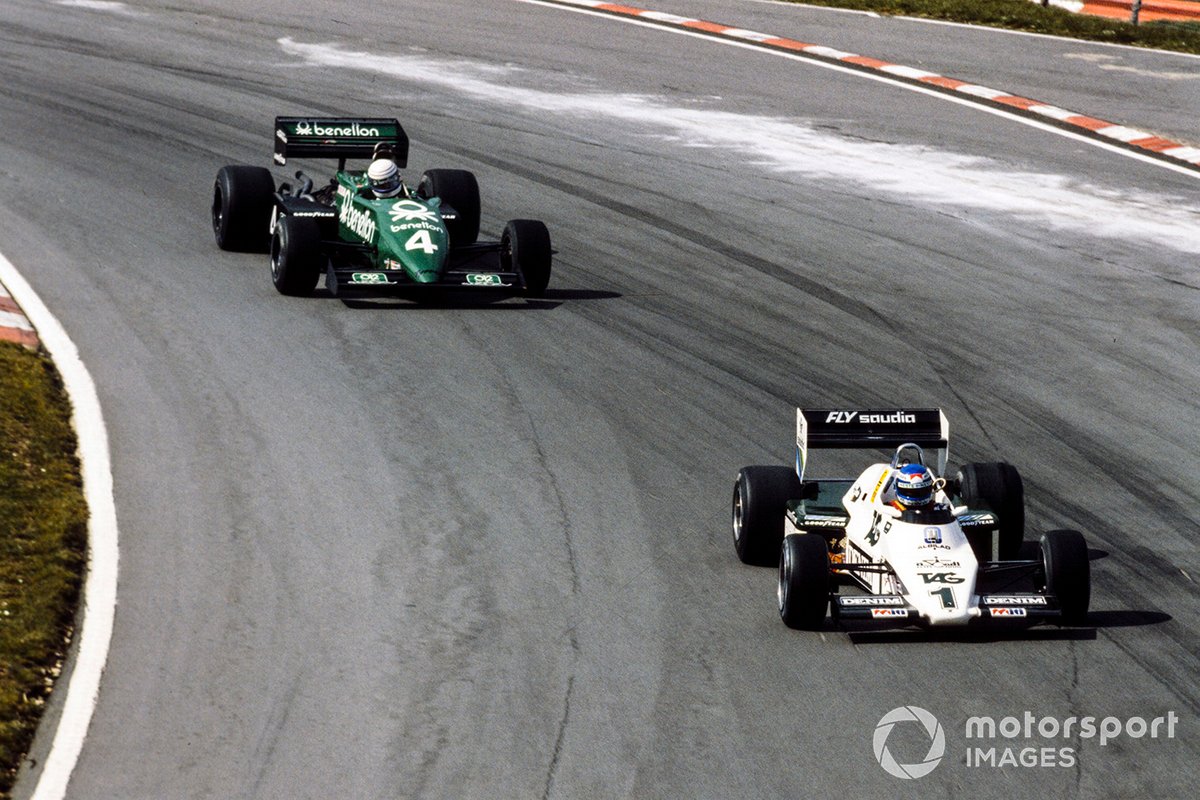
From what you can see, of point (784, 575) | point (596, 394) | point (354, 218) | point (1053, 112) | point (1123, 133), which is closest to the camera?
point (784, 575)

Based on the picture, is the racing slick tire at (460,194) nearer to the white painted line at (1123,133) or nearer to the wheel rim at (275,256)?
the wheel rim at (275,256)

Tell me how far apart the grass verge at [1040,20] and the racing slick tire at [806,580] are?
2022 cm

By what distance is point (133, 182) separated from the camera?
63.8 feet

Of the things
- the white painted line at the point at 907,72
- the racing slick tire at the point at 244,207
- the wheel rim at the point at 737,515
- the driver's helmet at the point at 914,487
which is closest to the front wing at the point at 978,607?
the driver's helmet at the point at 914,487

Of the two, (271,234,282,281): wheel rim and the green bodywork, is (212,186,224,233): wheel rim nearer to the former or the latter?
(271,234,282,281): wheel rim

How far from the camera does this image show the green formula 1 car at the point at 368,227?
15789 mm

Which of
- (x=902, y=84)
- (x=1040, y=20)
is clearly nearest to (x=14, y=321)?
(x=902, y=84)

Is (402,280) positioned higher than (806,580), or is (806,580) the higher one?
(402,280)

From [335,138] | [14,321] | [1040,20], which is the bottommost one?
[14,321]

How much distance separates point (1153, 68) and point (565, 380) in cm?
1552

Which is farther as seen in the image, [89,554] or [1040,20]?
[1040,20]

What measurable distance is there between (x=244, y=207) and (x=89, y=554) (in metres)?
6.93

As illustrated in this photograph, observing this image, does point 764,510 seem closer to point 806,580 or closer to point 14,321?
point 806,580

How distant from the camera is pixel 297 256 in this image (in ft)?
51.9
